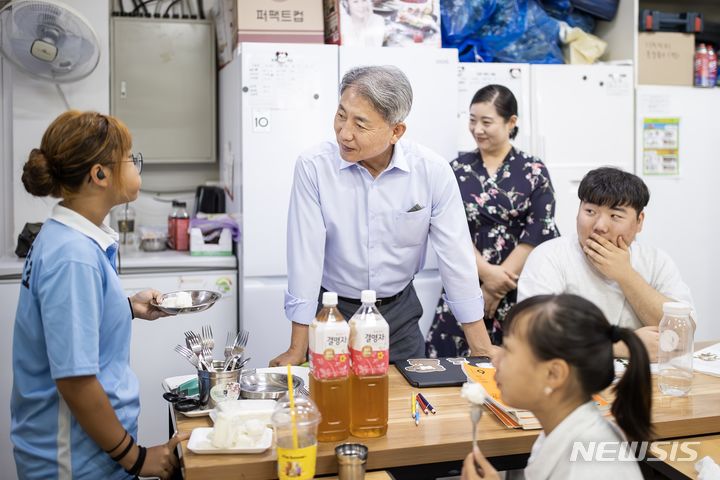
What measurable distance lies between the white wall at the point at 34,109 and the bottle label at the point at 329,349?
2.18 m

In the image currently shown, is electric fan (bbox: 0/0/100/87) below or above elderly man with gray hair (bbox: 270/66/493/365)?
above

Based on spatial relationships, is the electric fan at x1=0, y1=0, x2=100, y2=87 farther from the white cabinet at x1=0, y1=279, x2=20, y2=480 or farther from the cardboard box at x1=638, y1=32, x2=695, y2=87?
the cardboard box at x1=638, y1=32, x2=695, y2=87

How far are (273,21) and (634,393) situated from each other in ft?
7.80

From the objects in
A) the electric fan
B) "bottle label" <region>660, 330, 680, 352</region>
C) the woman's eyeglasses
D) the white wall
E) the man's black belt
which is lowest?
"bottle label" <region>660, 330, 680, 352</region>

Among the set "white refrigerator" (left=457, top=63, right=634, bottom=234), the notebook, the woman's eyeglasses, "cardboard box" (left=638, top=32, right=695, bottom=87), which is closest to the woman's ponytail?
the notebook

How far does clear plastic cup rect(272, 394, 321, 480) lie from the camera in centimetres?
127

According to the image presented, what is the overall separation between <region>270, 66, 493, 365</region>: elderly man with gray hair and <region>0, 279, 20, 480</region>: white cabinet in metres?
1.44

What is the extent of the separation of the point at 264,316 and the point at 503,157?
121 cm

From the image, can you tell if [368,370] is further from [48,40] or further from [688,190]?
[688,190]

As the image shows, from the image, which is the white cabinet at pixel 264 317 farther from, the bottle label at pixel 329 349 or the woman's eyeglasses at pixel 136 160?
the bottle label at pixel 329 349

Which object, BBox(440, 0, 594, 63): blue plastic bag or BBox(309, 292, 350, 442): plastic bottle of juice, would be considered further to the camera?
BBox(440, 0, 594, 63): blue plastic bag

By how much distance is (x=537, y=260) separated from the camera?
2.23 meters

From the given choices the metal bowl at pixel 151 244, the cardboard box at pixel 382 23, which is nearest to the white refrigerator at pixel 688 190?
the cardboard box at pixel 382 23

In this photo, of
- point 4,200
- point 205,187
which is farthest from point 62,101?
point 205,187
